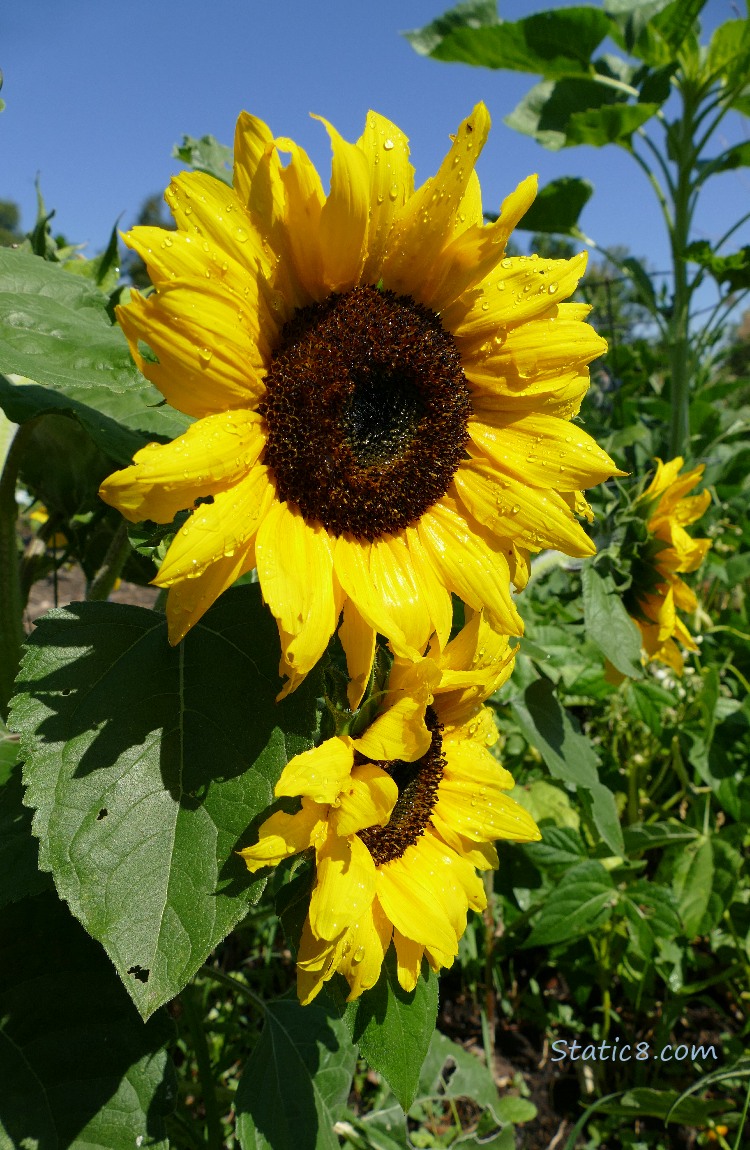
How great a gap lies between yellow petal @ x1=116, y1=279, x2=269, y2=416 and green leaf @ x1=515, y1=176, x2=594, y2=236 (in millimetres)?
2081

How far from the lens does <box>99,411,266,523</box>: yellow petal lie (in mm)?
687

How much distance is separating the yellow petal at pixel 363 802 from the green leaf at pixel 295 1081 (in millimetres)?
499

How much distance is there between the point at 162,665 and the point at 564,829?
1299 millimetres

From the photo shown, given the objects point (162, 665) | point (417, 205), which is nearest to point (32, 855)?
point (162, 665)

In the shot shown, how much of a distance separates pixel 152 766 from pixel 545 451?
20.9 inches

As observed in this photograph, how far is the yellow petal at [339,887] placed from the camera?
81 centimetres

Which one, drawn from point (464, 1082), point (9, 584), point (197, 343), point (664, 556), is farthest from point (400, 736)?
point (464, 1082)

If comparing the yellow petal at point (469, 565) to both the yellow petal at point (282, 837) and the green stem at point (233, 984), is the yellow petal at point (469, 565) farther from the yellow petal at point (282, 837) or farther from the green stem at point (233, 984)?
the green stem at point (233, 984)

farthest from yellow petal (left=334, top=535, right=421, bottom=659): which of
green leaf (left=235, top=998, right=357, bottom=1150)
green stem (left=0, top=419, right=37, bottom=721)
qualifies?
green leaf (left=235, top=998, right=357, bottom=1150)

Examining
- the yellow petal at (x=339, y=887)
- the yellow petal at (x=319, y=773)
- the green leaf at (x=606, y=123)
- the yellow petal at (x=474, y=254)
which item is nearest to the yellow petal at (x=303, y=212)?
the yellow petal at (x=474, y=254)

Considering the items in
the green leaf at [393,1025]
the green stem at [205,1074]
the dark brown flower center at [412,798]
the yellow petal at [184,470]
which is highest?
the yellow petal at [184,470]

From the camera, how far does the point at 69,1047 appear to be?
3.31ft

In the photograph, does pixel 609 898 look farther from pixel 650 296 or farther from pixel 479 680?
pixel 650 296

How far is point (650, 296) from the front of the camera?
3.16m
